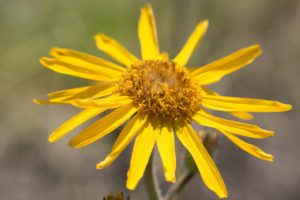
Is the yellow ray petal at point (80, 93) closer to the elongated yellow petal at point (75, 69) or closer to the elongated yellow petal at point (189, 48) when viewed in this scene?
the elongated yellow petal at point (75, 69)

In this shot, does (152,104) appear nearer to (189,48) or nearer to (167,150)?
(167,150)

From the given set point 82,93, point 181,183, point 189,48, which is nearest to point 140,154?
point 82,93

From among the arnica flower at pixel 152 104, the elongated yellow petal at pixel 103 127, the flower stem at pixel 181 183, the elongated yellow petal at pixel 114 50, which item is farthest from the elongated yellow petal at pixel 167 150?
the elongated yellow petal at pixel 114 50

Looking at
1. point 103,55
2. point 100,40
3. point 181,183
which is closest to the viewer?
point 181,183

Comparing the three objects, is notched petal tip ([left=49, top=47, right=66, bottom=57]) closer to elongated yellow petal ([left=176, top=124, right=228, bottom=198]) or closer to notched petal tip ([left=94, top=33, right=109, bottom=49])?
notched petal tip ([left=94, top=33, right=109, bottom=49])

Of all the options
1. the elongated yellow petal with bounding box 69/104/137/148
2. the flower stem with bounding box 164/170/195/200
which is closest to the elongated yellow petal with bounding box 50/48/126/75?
the elongated yellow petal with bounding box 69/104/137/148

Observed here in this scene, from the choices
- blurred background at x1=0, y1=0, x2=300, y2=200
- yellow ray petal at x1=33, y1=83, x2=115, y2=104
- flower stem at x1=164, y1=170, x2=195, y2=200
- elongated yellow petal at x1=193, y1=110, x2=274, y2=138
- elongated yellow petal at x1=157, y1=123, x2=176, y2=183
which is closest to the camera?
elongated yellow petal at x1=157, y1=123, x2=176, y2=183
